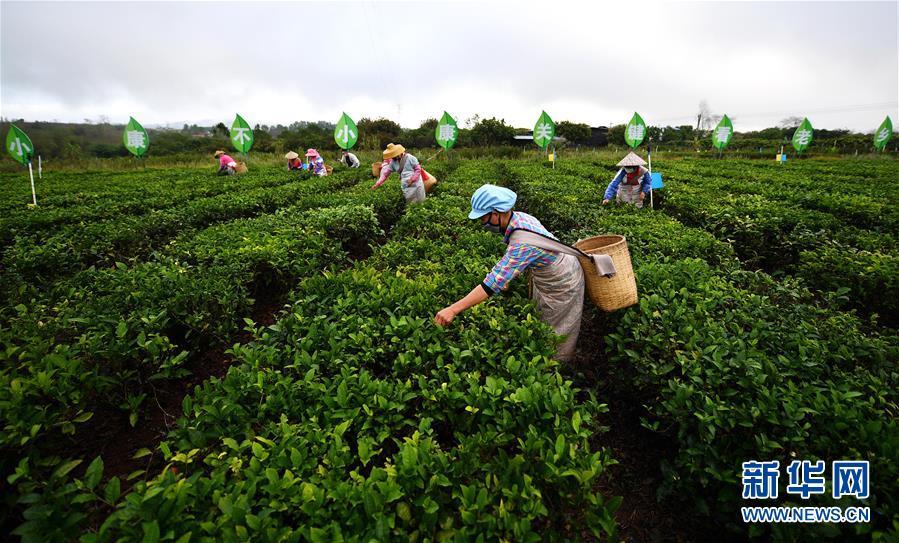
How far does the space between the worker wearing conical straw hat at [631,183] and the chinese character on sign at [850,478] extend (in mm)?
5504

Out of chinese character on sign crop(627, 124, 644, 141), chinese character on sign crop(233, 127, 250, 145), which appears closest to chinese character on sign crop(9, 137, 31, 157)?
chinese character on sign crop(233, 127, 250, 145)

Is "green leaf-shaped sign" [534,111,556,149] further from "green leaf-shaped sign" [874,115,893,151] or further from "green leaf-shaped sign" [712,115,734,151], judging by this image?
"green leaf-shaped sign" [874,115,893,151]

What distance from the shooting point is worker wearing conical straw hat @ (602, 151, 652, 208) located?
6.74m

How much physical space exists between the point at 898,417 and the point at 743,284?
197cm

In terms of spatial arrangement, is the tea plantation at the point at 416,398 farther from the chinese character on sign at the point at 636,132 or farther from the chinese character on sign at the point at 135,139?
the chinese character on sign at the point at 135,139

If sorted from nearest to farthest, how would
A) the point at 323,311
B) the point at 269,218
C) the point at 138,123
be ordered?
the point at 323,311
the point at 269,218
the point at 138,123

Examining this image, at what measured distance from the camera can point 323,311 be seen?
2891 mm

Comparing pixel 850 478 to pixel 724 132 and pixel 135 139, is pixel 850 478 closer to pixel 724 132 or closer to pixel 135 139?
pixel 135 139

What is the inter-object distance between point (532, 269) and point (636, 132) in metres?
18.0

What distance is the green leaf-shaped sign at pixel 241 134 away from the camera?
59.7 ft

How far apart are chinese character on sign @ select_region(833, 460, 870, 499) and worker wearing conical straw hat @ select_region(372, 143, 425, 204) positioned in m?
6.89

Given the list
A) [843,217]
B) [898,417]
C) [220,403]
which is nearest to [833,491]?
[898,417]

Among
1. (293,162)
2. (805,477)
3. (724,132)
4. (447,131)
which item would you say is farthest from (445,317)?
(724,132)

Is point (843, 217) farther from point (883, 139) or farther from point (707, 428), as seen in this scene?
point (883, 139)
